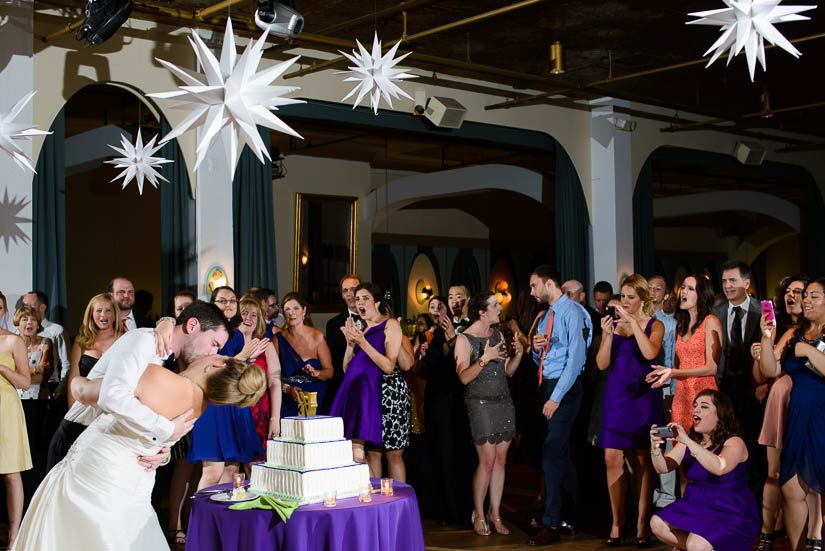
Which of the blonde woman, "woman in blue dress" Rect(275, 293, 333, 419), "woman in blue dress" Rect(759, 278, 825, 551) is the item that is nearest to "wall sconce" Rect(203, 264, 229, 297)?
"woman in blue dress" Rect(275, 293, 333, 419)

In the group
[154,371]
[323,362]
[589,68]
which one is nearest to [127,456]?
[154,371]

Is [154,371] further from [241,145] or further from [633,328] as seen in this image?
[241,145]

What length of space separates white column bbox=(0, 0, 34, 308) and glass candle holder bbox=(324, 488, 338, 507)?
12.6 feet

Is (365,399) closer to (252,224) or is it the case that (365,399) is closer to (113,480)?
(113,480)

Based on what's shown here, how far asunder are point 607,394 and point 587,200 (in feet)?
16.8

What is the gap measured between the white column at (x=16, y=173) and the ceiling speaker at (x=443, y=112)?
3723 millimetres

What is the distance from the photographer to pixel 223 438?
5.38 m

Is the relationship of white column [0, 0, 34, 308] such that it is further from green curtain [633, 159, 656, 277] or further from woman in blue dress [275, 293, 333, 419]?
green curtain [633, 159, 656, 277]

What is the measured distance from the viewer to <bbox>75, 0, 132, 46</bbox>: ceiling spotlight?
569cm

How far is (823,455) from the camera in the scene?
4.75 meters

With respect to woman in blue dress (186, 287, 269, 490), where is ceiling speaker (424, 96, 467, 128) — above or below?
above

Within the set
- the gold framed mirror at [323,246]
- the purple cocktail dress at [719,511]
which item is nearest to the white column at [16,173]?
the purple cocktail dress at [719,511]

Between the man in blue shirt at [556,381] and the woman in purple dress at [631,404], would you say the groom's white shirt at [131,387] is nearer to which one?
the man in blue shirt at [556,381]

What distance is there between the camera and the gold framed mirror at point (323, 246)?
12.4 metres
